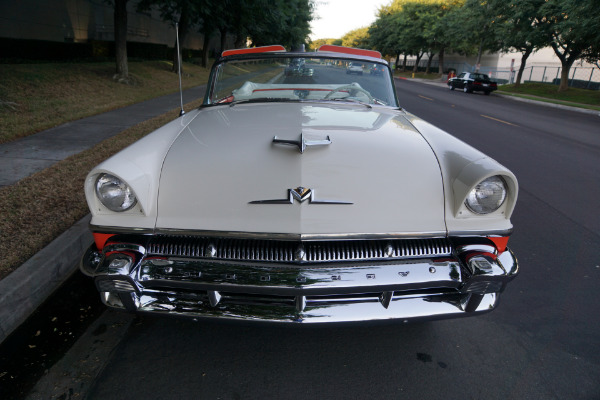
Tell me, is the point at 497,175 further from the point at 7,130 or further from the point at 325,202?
the point at 7,130

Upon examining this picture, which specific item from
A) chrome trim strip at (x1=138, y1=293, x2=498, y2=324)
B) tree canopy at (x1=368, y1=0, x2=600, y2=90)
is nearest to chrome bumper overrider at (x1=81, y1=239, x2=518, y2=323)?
chrome trim strip at (x1=138, y1=293, x2=498, y2=324)

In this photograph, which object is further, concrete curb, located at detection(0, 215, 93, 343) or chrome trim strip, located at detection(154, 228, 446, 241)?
concrete curb, located at detection(0, 215, 93, 343)

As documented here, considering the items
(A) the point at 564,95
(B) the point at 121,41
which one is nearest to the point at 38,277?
(B) the point at 121,41

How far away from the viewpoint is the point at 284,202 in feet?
6.28

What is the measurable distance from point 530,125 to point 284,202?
12422mm

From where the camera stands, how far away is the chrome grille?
1891 millimetres

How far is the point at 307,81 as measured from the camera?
3627mm

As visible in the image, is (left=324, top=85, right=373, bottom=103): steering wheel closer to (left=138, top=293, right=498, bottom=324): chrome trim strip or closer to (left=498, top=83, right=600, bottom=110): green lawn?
(left=138, top=293, right=498, bottom=324): chrome trim strip

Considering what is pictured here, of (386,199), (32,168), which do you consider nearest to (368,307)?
(386,199)

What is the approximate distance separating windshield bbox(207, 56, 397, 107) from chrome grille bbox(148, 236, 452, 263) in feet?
5.99

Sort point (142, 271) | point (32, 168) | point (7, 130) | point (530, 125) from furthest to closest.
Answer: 1. point (530, 125)
2. point (7, 130)
3. point (32, 168)
4. point (142, 271)

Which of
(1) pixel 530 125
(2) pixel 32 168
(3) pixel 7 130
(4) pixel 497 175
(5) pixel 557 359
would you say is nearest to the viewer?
(4) pixel 497 175

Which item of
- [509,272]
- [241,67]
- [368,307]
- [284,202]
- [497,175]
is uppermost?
[241,67]

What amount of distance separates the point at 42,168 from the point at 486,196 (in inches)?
197
